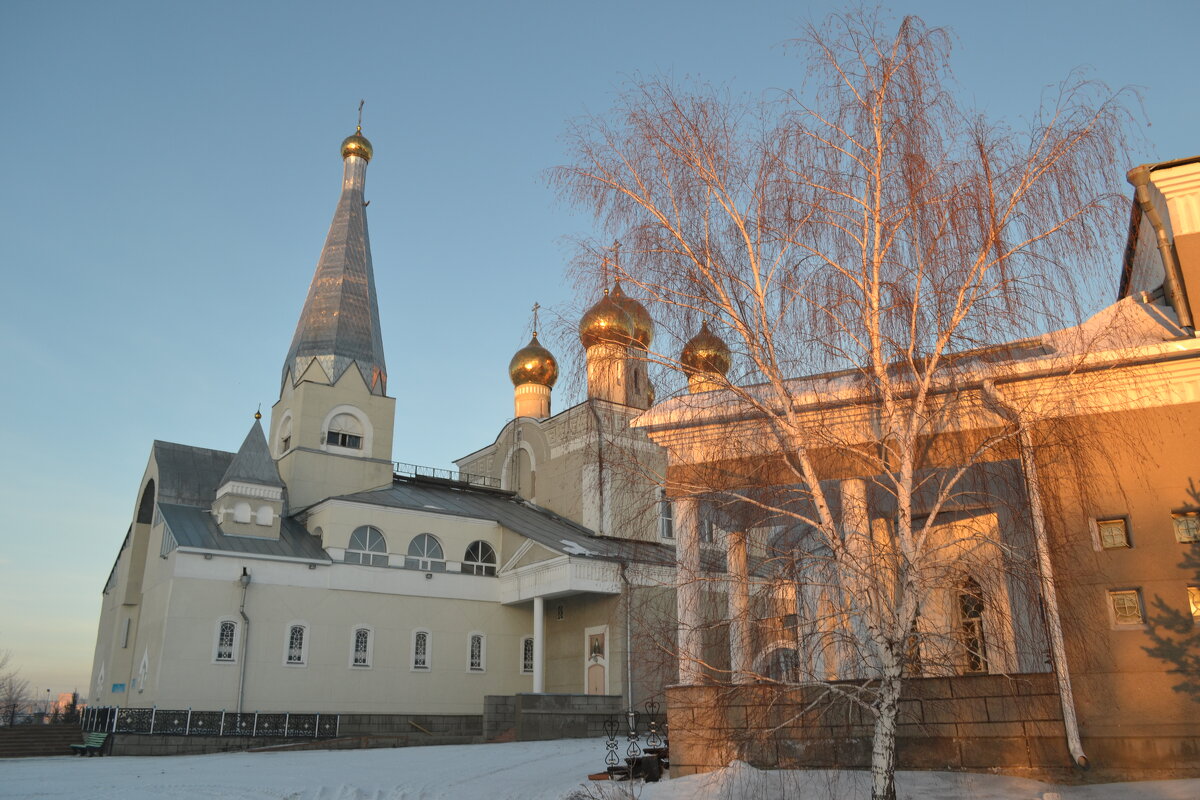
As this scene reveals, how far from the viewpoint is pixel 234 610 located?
2480 cm

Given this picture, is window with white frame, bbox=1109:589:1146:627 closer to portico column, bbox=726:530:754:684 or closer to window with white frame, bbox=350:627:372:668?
portico column, bbox=726:530:754:684

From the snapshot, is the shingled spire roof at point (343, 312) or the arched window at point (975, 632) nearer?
the arched window at point (975, 632)

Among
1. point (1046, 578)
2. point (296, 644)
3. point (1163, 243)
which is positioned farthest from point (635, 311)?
→ point (296, 644)

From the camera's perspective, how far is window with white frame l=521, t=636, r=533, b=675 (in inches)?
1144

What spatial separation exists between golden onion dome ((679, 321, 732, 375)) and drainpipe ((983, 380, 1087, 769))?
7.80ft

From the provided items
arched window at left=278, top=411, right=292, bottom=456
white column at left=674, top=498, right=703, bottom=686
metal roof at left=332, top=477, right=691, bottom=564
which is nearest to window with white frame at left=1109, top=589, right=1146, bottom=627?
white column at left=674, top=498, right=703, bottom=686

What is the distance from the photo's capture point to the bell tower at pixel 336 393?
30219 mm

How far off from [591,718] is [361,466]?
40.7ft

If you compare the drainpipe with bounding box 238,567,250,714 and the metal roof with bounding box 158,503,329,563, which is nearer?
the drainpipe with bounding box 238,567,250,714

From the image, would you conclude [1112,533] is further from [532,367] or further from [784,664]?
[532,367]

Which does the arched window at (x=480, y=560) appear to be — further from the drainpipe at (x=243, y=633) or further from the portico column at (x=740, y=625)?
the portico column at (x=740, y=625)

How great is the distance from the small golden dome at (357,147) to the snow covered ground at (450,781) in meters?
24.7

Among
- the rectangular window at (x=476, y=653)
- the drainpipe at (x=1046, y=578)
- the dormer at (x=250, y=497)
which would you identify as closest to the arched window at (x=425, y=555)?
A: the rectangular window at (x=476, y=653)

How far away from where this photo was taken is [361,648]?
87.4 feet
